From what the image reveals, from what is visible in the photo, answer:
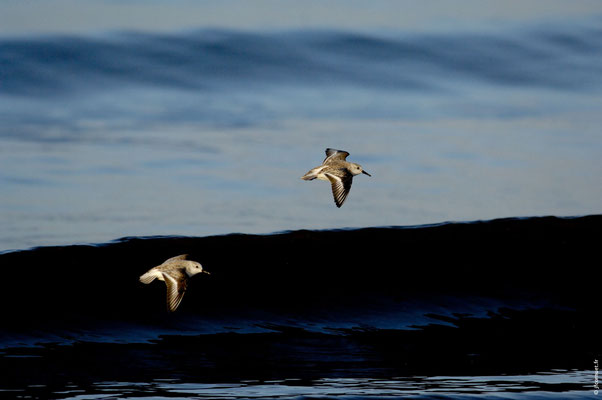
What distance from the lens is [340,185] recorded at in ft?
30.8

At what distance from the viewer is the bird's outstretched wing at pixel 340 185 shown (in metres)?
9.30

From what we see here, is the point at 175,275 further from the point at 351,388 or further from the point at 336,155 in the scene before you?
the point at 336,155

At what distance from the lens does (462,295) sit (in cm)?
932

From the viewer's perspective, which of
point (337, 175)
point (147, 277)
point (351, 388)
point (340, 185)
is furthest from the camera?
point (337, 175)

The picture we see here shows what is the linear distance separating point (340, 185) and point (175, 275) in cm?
220

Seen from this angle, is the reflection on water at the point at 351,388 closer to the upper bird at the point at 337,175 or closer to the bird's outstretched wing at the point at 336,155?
the upper bird at the point at 337,175

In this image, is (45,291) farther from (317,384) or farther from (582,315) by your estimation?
(582,315)

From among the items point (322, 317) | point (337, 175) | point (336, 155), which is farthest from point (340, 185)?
point (322, 317)

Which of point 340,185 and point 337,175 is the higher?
point 337,175

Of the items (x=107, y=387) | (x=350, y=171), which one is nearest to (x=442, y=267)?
(x=350, y=171)

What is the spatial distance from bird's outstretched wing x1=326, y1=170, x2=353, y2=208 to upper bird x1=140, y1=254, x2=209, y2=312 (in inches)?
69.2

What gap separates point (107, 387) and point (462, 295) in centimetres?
426

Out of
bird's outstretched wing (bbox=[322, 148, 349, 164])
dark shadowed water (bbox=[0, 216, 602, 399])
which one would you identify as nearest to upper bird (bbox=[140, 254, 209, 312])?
dark shadowed water (bbox=[0, 216, 602, 399])

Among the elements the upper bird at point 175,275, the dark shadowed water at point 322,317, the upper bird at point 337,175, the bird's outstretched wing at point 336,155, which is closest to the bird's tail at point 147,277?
the upper bird at point 175,275
